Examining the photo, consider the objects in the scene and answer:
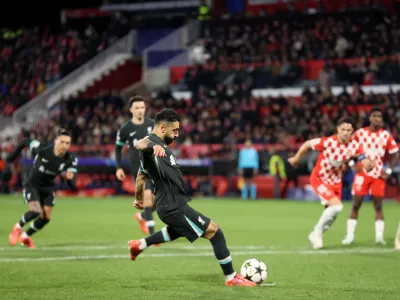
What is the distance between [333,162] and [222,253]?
15.7ft

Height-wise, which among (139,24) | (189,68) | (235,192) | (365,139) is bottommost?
(235,192)

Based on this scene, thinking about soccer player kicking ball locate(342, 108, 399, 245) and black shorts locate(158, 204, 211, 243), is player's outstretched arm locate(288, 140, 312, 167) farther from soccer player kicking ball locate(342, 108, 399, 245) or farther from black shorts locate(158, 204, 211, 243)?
black shorts locate(158, 204, 211, 243)

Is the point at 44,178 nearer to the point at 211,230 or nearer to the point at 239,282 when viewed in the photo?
the point at 211,230

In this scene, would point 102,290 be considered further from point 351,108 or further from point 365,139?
point 351,108

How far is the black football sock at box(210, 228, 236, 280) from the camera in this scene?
906 centimetres

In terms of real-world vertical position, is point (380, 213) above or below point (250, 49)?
below

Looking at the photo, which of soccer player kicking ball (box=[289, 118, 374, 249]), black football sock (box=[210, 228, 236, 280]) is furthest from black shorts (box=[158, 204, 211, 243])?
soccer player kicking ball (box=[289, 118, 374, 249])

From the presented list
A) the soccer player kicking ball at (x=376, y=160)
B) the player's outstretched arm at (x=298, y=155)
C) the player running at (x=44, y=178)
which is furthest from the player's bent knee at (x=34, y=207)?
the soccer player kicking ball at (x=376, y=160)

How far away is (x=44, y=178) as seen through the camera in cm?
1396

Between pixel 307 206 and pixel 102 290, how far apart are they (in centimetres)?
1620

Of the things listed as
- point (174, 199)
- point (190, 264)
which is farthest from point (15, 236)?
point (174, 199)

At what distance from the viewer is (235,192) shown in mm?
30094

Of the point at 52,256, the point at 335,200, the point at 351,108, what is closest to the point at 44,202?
the point at 52,256

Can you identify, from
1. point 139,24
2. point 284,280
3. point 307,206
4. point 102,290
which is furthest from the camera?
point 139,24
